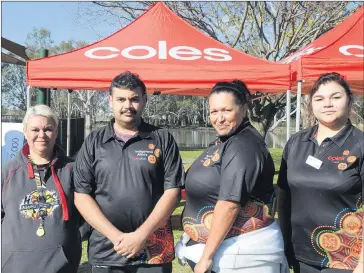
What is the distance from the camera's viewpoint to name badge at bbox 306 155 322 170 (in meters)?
2.13

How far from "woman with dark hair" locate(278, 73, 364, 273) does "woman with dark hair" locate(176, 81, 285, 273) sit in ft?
0.53

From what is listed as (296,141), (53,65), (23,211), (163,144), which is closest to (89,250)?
(23,211)

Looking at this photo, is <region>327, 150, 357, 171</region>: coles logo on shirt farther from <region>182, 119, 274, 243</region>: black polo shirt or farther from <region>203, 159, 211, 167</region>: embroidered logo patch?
<region>203, 159, 211, 167</region>: embroidered logo patch

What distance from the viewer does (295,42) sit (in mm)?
12461

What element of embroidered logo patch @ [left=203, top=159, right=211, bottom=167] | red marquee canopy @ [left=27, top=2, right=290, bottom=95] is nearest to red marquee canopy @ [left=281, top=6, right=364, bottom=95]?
red marquee canopy @ [left=27, top=2, right=290, bottom=95]

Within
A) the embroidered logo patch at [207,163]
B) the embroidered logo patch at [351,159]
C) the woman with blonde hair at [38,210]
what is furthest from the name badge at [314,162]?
the woman with blonde hair at [38,210]

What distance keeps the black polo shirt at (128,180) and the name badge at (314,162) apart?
72 cm

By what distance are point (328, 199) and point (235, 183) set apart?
0.48 metres

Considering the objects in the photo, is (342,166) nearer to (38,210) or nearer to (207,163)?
(207,163)

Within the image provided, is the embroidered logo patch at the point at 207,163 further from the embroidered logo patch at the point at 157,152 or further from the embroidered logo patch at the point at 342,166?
the embroidered logo patch at the point at 342,166

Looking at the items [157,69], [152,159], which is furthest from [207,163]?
[157,69]

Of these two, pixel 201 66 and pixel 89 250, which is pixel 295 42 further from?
pixel 89 250

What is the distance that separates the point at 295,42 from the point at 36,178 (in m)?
11.3

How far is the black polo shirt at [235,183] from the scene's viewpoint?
2.01 metres
